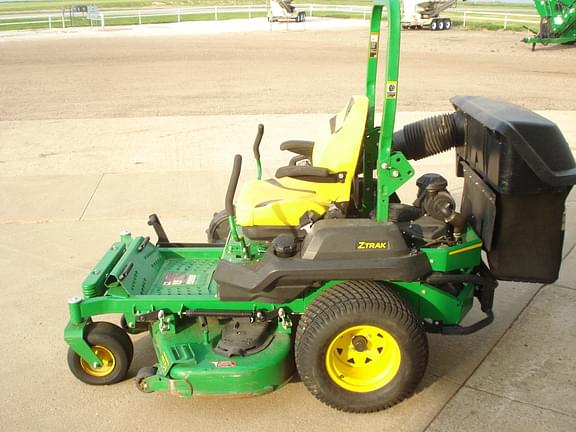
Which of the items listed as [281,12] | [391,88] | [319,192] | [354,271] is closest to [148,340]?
[319,192]

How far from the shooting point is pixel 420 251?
3475mm

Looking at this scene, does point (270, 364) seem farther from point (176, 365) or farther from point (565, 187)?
point (565, 187)

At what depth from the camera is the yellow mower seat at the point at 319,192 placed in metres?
3.69

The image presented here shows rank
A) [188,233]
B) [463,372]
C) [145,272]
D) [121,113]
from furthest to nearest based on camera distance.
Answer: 1. [121,113]
2. [188,233]
3. [145,272]
4. [463,372]

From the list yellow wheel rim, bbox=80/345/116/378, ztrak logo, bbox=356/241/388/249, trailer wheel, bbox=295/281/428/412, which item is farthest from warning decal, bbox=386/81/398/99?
yellow wheel rim, bbox=80/345/116/378

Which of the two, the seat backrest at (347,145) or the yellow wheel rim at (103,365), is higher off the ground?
the seat backrest at (347,145)

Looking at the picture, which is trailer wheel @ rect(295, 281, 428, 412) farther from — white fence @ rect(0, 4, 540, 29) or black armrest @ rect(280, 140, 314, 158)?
white fence @ rect(0, 4, 540, 29)

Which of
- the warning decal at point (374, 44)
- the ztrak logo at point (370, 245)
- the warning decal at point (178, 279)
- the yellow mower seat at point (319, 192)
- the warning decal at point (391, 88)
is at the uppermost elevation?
the warning decal at point (374, 44)

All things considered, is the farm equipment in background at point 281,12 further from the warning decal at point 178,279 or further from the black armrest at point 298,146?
the warning decal at point 178,279

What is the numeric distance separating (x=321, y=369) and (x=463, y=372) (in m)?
0.94

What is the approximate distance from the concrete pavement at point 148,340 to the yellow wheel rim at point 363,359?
17cm

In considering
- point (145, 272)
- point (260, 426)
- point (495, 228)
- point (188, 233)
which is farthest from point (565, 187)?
point (188, 233)

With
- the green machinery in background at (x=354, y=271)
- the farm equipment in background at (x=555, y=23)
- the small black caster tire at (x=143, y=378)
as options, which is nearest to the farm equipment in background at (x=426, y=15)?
the farm equipment in background at (x=555, y=23)

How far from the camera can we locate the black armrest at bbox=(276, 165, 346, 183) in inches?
144
